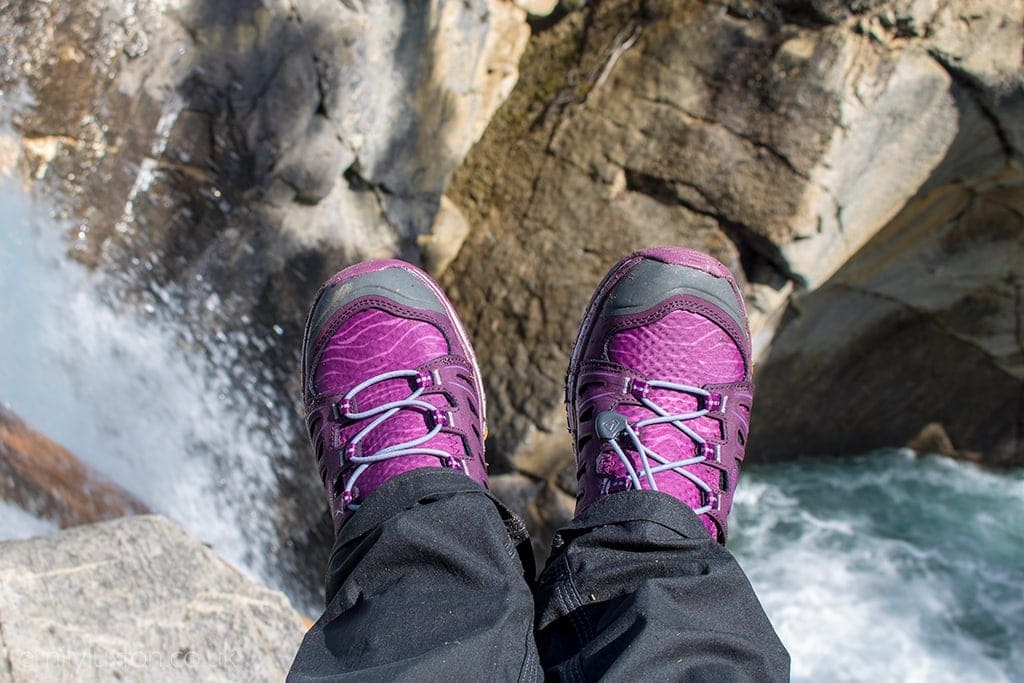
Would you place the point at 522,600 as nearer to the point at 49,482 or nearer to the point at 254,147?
the point at 49,482

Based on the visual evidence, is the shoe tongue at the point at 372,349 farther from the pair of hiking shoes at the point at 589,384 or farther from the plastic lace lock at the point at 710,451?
the plastic lace lock at the point at 710,451

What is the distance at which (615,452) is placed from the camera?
5.89 feet

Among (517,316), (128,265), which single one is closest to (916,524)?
(517,316)

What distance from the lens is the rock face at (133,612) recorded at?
1.69 m

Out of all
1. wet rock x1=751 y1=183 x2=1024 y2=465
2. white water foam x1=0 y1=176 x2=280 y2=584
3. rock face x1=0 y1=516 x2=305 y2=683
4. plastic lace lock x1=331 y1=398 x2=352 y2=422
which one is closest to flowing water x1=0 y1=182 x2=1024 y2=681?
white water foam x1=0 y1=176 x2=280 y2=584

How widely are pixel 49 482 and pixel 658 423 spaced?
164 centimetres

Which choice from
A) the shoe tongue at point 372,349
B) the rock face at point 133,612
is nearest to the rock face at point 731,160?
the shoe tongue at point 372,349

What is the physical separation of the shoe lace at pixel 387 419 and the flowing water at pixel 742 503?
3.32ft

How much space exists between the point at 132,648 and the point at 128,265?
1253mm

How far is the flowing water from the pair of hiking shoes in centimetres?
87

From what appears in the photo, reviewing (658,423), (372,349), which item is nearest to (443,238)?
(372,349)

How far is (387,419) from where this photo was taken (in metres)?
1.85

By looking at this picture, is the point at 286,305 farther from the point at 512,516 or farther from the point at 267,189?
the point at 512,516

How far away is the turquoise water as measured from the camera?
299 centimetres
